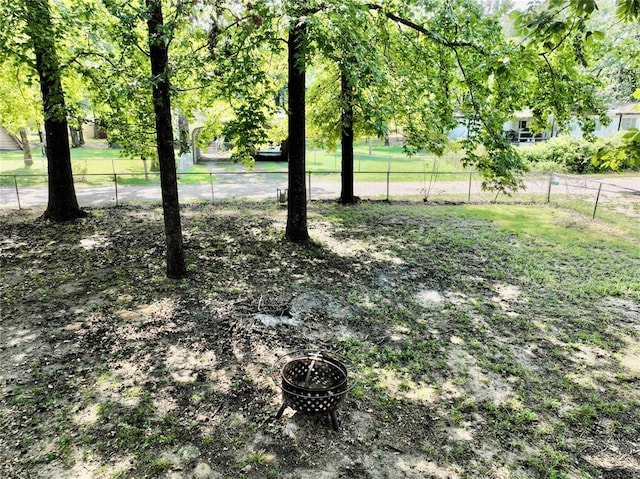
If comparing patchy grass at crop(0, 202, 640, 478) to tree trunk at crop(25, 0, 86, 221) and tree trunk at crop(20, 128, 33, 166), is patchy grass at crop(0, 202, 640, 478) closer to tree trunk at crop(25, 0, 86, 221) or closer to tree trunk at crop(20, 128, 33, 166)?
tree trunk at crop(25, 0, 86, 221)

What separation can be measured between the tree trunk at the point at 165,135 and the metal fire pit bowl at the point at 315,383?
141 inches

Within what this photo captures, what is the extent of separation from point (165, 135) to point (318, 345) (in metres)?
4.24

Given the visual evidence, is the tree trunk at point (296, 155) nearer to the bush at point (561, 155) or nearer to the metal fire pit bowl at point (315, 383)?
the metal fire pit bowl at point (315, 383)

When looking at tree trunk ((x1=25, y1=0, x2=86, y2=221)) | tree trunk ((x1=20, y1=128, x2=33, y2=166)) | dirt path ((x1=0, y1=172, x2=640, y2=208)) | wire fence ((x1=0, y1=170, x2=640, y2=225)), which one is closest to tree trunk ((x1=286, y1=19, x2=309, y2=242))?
tree trunk ((x1=25, y1=0, x2=86, y2=221))

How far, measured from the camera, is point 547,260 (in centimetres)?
968

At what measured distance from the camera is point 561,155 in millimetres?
24469

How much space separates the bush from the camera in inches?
936

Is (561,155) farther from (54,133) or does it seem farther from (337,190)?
(54,133)

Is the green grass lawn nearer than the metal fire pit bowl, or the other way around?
the metal fire pit bowl

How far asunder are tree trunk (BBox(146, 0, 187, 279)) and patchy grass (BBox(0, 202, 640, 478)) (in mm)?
501

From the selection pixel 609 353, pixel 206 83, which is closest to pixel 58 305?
pixel 206 83

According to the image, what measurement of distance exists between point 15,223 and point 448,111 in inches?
442

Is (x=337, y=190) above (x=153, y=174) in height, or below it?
below

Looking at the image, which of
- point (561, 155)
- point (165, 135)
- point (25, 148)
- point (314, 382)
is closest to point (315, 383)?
point (314, 382)
